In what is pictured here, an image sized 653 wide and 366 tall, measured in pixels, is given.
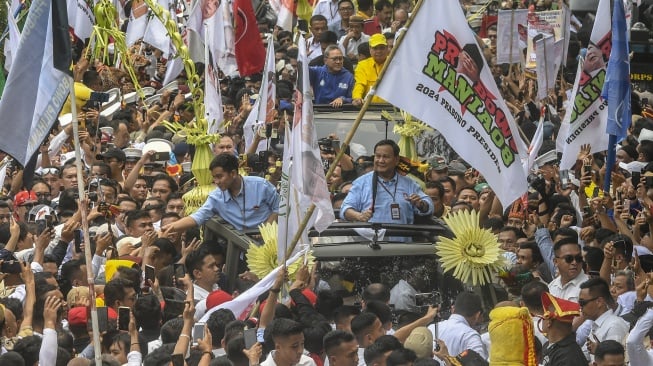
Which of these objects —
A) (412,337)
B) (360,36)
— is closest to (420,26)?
(412,337)

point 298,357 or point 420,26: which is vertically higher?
point 420,26

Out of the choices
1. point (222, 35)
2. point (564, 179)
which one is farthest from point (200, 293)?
point (222, 35)

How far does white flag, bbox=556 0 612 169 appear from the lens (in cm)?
1545

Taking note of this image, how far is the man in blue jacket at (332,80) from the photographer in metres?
20.2

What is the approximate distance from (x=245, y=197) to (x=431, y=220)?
1641 mm

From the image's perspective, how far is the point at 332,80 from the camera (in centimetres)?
2025

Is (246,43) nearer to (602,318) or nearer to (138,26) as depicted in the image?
(138,26)

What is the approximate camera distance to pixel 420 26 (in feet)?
40.2

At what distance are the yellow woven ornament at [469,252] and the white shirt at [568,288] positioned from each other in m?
0.81

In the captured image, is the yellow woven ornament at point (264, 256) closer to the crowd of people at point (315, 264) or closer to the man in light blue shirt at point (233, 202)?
the crowd of people at point (315, 264)

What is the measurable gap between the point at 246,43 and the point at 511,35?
133 inches

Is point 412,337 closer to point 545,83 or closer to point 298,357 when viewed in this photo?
point 298,357

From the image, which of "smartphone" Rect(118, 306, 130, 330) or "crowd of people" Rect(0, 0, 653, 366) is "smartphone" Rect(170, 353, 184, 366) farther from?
"smartphone" Rect(118, 306, 130, 330)

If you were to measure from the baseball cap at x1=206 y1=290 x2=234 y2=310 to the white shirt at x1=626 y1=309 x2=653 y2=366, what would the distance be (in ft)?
8.97
